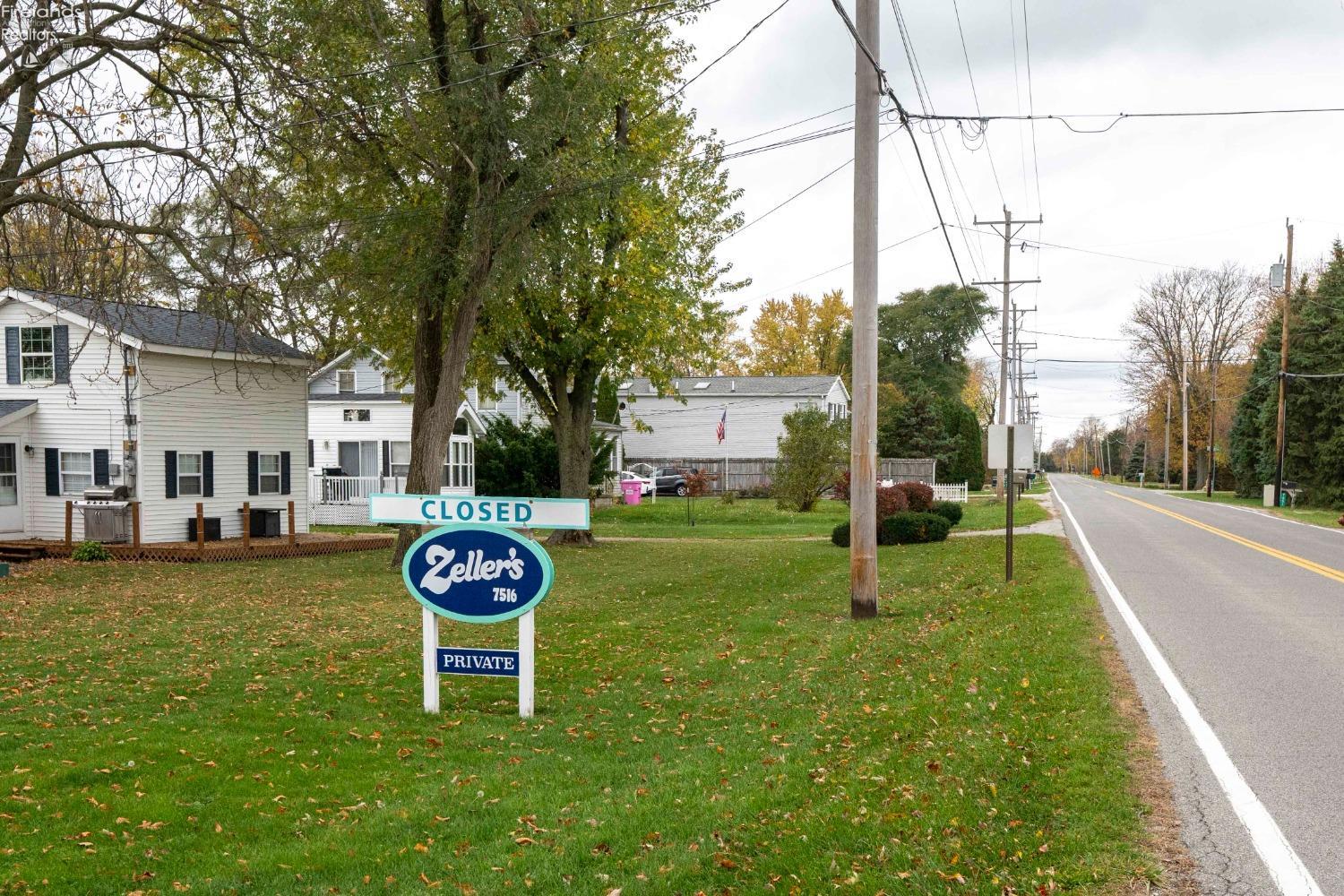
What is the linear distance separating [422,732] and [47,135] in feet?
41.7

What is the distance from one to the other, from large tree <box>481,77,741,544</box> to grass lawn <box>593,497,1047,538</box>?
610cm

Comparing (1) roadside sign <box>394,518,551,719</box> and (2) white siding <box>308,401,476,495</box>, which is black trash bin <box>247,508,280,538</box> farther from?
(1) roadside sign <box>394,518,551,719</box>

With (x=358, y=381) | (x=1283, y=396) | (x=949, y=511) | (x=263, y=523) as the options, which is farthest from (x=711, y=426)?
(x=263, y=523)

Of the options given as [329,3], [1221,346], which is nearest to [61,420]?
[329,3]

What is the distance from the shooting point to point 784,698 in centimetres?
919

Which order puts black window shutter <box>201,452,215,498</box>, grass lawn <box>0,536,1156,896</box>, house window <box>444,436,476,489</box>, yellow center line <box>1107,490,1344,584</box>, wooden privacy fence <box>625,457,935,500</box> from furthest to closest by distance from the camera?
wooden privacy fence <box>625,457,935,500</box> < house window <box>444,436,476,489</box> < black window shutter <box>201,452,215,498</box> < yellow center line <box>1107,490,1344,584</box> < grass lawn <box>0,536,1156,896</box>

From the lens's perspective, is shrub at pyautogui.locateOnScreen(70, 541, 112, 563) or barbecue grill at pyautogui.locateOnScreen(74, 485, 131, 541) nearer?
shrub at pyautogui.locateOnScreen(70, 541, 112, 563)

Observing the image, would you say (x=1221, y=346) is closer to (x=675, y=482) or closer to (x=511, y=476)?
(x=675, y=482)

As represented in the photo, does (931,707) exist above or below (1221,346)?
below

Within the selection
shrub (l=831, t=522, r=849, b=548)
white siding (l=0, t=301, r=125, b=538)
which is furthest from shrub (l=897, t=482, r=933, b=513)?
white siding (l=0, t=301, r=125, b=538)

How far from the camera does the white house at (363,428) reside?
35750mm

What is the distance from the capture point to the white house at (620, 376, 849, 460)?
2275 inches

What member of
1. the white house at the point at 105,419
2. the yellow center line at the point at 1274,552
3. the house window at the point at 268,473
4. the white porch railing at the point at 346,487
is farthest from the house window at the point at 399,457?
the yellow center line at the point at 1274,552

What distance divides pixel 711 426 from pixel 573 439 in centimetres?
3186
